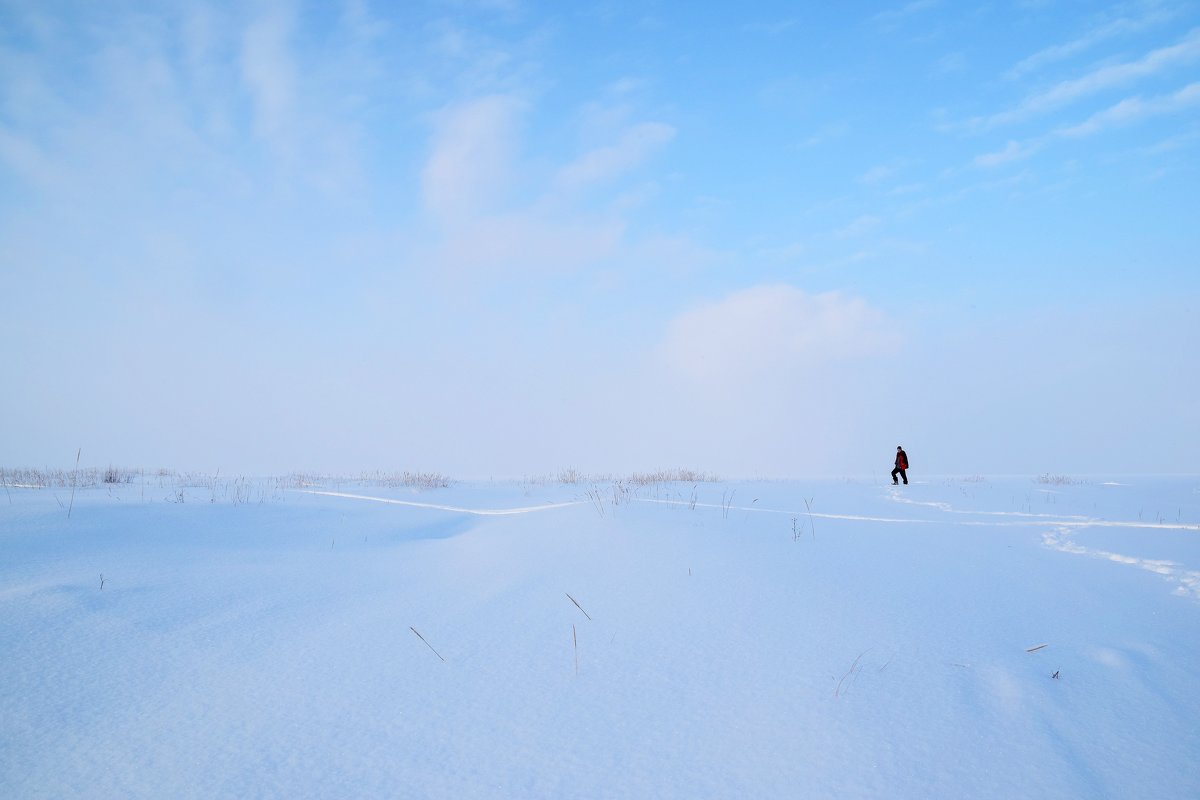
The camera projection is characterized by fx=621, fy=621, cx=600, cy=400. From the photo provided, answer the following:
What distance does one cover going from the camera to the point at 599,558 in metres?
4.75

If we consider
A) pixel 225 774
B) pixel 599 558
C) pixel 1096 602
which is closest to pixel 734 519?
pixel 599 558

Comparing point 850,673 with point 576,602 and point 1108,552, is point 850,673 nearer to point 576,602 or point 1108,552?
point 576,602

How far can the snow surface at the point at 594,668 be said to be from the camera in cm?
224

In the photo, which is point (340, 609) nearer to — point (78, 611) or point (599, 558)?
point (78, 611)

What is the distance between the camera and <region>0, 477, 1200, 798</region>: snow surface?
2.24m

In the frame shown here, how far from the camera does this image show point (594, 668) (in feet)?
9.84

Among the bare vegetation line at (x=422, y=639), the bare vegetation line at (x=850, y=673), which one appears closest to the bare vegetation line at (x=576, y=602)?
the bare vegetation line at (x=422, y=639)

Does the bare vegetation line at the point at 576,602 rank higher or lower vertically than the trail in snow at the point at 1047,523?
lower

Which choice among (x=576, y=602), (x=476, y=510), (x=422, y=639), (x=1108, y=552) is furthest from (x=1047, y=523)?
(x=422, y=639)

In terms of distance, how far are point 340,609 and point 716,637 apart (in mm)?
2202

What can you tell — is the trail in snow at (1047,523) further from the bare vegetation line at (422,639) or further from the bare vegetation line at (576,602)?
the bare vegetation line at (422,639)

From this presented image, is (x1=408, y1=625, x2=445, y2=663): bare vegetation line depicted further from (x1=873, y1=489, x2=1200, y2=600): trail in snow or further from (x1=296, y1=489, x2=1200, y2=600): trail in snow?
(x1=873, y1=489, x2=1200, y2=600): trail in snow

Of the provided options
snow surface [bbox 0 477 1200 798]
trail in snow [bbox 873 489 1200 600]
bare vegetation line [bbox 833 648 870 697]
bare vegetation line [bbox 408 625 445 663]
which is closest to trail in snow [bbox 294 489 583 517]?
snow surface [bbox 0 477 1200 798]

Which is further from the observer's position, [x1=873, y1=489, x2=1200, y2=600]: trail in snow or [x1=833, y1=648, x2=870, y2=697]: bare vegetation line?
[x1=873, y1=489, x2=1200, y2=600]: trail in snow
